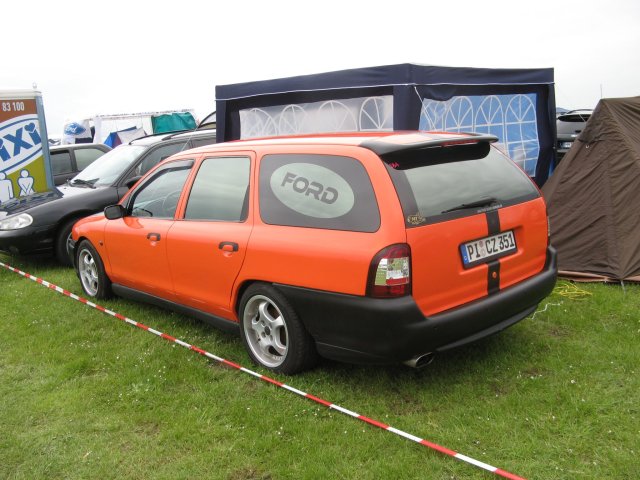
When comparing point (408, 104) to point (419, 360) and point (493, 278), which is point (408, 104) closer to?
point (493, 278)

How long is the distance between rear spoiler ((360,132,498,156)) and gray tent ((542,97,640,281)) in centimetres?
273

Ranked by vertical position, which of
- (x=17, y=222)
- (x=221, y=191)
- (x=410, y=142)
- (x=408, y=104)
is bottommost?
(x=17, y=222)

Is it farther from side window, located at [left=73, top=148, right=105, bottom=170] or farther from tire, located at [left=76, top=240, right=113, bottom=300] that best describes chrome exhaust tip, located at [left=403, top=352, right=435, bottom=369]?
side window, located at [left=73, top=148, right=105, bottom=170]

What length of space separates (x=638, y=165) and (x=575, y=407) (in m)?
3.47

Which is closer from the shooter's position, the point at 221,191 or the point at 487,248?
the point at 487,248

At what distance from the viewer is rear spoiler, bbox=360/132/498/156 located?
338 cm

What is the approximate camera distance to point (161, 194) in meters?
5.01

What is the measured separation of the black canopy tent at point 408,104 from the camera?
20.5 ft

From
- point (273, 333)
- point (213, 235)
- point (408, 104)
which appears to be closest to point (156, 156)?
point (408, 104)

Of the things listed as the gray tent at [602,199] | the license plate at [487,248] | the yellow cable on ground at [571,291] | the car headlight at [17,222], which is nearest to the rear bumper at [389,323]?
the license plate at [487,248]

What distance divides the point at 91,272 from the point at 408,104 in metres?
3.79

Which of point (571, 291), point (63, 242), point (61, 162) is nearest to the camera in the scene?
point (571, 291)

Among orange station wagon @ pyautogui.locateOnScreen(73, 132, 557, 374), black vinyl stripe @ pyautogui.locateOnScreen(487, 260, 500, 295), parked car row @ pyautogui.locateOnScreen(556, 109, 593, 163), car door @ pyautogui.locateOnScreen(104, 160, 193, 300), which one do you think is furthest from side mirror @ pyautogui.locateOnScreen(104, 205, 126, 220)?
parked car row @ pyautogui.locateOnScreen(556, 109, 593, 163)

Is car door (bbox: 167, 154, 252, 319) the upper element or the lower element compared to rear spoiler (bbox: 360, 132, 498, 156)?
lower
